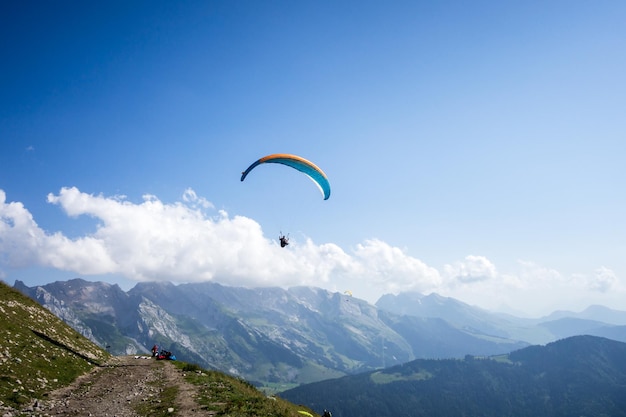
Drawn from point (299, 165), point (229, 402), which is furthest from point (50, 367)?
point (299, 165)

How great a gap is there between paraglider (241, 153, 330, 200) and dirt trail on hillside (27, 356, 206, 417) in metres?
19.7

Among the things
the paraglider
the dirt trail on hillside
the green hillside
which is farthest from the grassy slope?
the paraglider

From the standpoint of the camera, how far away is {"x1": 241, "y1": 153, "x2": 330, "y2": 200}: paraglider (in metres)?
37.7

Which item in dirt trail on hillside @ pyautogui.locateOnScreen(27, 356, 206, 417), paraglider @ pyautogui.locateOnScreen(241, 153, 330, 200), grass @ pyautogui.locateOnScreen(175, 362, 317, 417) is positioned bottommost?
dirt trail on hillside @ pyautogui.locateOnScreen(27, 356, 206, 417)

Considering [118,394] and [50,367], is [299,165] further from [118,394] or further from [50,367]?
[50,367]

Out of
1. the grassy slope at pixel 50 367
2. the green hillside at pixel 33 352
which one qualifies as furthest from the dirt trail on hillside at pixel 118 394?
the green hillside at pixel 33 352

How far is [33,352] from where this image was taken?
2419cm

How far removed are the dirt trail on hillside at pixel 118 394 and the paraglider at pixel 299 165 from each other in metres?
19.7

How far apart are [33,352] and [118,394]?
24.5 feet

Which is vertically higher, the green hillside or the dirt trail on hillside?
the green hillside

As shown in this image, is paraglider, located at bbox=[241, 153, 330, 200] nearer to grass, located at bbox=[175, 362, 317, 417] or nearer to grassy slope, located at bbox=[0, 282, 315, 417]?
grass, located at bbox=[175, 362, 317, 417]

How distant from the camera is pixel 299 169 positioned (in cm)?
3888

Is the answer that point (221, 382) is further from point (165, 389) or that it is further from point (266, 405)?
point (266, 405)

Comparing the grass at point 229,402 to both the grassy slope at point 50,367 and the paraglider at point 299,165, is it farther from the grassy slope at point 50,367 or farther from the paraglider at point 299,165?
the paraglider at point 299,165
